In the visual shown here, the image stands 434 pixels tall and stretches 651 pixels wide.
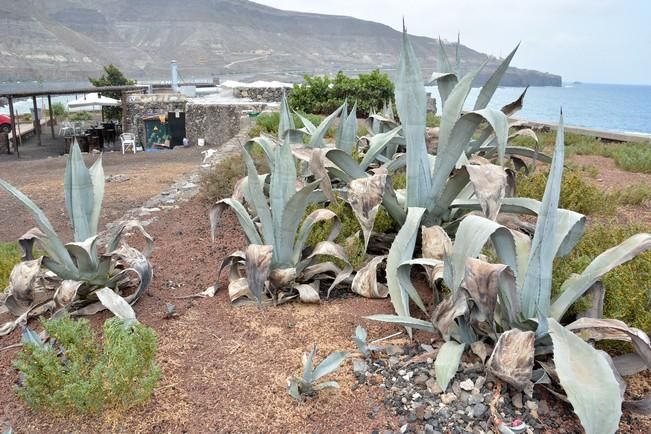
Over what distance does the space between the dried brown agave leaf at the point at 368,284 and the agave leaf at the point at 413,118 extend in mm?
484

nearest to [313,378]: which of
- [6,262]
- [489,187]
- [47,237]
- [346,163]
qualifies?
[489,187]

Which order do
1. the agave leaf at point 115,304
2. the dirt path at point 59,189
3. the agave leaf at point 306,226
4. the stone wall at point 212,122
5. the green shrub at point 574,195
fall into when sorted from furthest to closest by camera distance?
the stone wall at point 212,122 < the dirt path at point 59,189 < the green shrub at point 574,195 < the agave leaf at point 306,226 < the agave leaf at point 115,304

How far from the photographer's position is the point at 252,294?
255 centimetres

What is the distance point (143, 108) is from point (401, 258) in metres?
18.3

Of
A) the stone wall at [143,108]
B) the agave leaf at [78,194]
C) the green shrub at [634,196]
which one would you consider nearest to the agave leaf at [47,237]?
the agave leaf at [78,194]

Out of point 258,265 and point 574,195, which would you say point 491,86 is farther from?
point 258,265

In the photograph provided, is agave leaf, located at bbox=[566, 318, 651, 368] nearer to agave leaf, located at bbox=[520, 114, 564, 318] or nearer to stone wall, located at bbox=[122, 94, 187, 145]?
agave leaf, located at bbox=[520, 114, 564, 318]

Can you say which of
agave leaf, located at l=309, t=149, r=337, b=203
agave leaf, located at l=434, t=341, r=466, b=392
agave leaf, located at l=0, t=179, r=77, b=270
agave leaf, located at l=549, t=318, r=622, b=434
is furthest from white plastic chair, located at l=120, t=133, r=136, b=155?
agave leaf, located at l=549, t=318, r=622, b=434

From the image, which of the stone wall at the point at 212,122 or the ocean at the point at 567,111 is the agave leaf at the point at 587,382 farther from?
the stone wall at the point at 212,122

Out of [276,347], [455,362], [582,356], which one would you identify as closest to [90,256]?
[276,347]

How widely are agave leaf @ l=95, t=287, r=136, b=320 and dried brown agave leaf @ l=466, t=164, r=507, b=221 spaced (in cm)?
161

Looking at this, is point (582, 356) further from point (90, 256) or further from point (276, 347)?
point (90, 256)

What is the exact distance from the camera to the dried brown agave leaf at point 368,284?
2.49 m

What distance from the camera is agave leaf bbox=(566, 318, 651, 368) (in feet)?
5.37
